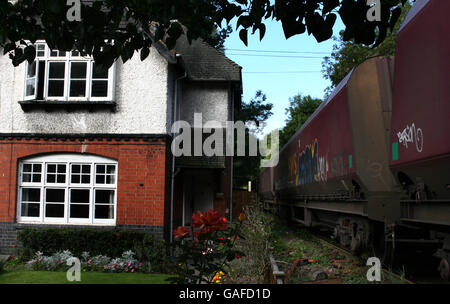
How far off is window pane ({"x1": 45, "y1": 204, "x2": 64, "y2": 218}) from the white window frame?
0.31ft

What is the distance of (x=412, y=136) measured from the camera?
552 centimetres

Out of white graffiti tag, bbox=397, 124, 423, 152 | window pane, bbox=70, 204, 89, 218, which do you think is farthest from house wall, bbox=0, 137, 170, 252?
white graffiti tag, bbox=397, 124, 423, 152

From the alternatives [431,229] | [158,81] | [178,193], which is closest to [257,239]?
[431,229]

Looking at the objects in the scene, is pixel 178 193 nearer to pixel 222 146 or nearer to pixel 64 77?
pixel 222 146

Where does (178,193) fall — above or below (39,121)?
below

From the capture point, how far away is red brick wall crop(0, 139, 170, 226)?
12172mm

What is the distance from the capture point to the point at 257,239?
8.33m

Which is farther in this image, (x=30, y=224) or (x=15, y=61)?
(x=30, y=224)

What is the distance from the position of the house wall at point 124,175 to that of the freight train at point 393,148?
4.32 m

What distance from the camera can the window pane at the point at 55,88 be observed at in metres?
12.7

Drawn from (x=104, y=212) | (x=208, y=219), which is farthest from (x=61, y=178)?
(x=208, y=219)

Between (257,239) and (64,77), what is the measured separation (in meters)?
7.76

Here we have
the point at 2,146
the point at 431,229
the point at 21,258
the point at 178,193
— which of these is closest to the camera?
the point at 431,229

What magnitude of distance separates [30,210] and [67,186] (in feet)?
4.41
